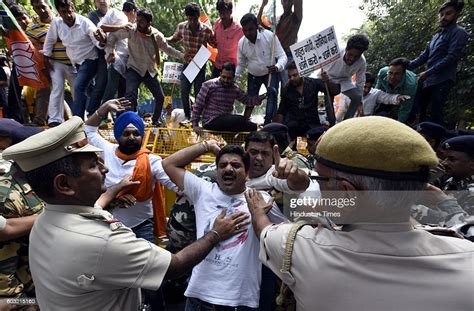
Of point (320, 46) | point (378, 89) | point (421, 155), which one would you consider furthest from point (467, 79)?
point (421, 155)

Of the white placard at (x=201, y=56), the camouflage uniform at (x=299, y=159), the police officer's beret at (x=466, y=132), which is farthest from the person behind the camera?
the white placard at (x=201, y=56)

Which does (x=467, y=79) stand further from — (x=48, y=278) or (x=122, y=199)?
(x=48, y=278)

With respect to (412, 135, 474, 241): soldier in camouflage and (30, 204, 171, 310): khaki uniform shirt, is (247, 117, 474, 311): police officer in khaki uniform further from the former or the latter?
(412, 135, 474, 241): soldier in camouflage

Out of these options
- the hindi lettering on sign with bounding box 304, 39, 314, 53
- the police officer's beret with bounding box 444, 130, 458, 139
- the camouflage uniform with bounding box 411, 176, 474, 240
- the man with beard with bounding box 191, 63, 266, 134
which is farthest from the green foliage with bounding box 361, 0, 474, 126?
the camouflage uniform with bounding box 411, 176, 474, 240

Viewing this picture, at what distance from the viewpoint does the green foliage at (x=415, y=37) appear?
717 centimetres

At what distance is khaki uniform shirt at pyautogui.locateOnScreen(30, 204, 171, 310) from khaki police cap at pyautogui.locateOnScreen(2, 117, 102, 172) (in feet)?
0.73

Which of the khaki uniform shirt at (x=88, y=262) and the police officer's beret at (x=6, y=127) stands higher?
the police officer's beret at (x=6, y=127)

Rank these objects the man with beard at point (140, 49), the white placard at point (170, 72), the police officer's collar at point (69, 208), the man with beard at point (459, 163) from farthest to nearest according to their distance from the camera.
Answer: the white placard at point (170, 72) → the man with beard at point (140, 49) → the man with beard at point (459, 163) → the police officer's collar at point (69, 208)

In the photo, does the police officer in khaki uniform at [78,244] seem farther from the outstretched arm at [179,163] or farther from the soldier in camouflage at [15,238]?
the outstretched arm at [179,163]

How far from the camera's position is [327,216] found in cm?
124

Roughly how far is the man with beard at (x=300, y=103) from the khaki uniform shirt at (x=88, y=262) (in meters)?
3.64

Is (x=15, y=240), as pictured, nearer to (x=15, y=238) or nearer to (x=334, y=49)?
(x=15, y=238)

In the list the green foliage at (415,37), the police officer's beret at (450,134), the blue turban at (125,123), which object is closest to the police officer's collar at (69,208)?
the blue turban at (125,123)

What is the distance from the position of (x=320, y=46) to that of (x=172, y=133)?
2.40 meters
